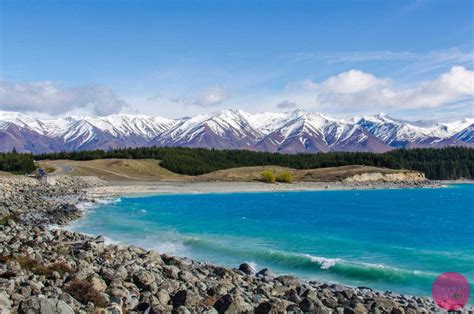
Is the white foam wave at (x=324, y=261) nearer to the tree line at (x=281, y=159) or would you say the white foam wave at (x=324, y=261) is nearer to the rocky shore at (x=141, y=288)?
the rocky shore at (x=141, y=288)

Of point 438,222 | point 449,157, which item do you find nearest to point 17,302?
point 438,222

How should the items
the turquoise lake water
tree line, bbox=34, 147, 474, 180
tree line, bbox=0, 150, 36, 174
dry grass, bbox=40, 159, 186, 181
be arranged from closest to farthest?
the turquoise lake water < tree line, bbox=0, 150, 36, 174 < dry grass, bbox=40, 159, 186, 181 < tree line, bbox=34, 147, 474, 180

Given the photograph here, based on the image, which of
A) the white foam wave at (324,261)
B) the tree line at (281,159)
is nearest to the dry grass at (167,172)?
the tree line at (281,159)

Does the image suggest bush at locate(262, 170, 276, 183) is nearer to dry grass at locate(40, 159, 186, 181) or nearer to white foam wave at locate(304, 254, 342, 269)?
dry grass at locate(40, 159, 186, 181)

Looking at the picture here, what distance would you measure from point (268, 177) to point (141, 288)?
109 m

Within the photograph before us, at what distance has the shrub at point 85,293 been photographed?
39.5 ft

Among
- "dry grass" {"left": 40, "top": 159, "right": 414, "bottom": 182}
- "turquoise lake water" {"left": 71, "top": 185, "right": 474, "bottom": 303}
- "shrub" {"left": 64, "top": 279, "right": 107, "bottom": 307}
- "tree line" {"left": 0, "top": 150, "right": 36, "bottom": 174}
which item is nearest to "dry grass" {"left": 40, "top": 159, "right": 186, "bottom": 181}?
"dry grass" {"left": 40, "top": 159, "right": 414, "bottom": 182}

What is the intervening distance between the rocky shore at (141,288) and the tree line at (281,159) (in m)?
121

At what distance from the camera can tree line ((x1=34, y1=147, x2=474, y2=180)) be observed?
152000mm

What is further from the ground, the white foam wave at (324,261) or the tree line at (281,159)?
the tree line at (281,159)

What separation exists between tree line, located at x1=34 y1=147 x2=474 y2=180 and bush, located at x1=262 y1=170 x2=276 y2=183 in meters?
25.3

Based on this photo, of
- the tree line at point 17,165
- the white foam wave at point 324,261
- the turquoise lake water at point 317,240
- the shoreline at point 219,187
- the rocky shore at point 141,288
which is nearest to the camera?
the rocky shore at point 141,288

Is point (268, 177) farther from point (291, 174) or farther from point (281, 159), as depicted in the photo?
point (281, 159)

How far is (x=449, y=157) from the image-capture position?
187m
